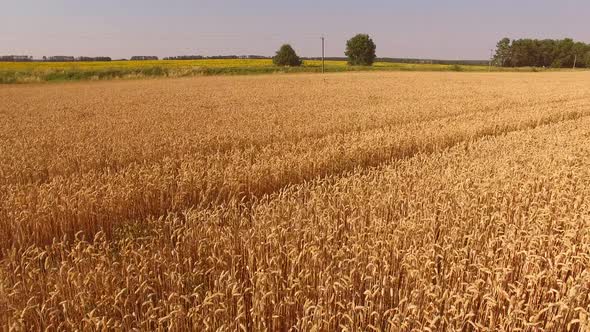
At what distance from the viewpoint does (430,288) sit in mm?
2998

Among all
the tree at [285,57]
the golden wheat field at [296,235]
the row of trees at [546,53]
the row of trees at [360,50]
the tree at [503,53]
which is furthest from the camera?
the tree at [503,53]

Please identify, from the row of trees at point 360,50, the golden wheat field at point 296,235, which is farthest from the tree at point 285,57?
the golden wheat field at point 296,235

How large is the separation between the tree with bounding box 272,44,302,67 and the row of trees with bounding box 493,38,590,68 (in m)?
78.9

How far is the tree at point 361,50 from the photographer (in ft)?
332

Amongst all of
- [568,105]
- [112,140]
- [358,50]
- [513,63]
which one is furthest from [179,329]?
[513,63]

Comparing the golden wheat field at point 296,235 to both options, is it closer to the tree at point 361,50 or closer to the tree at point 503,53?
the tree at point 361,50

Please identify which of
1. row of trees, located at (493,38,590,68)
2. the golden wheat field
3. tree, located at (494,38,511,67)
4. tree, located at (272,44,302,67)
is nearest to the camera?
the golden wheat field

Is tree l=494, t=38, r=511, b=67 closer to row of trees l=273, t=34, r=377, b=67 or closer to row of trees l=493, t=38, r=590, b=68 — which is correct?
row of trees l=493, t=38, r=590, b=68

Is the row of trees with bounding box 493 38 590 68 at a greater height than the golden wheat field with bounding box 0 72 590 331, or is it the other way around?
the row of trees with bounding box 493 38 590 68

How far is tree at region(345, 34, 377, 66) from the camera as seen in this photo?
332ft

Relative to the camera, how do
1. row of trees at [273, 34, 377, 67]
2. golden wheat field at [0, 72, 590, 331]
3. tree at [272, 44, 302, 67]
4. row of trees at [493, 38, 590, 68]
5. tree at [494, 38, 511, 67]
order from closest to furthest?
golden wheat field at [0, 72, 590, 331] → tree at [272, 44, 302, 67] → row of trees at [273, 34, 377, 67] → row of trees at [493, 38, 590, 68] → tree at [494, 38, 511, 67]

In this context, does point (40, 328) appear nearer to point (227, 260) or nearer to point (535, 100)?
point (227, 260)

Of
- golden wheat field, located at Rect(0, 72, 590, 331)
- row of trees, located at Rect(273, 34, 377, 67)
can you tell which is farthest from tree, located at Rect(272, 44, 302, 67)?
golden wheat field, located at Rect(0, 72, 590, 331)

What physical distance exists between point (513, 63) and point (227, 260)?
143 metres
